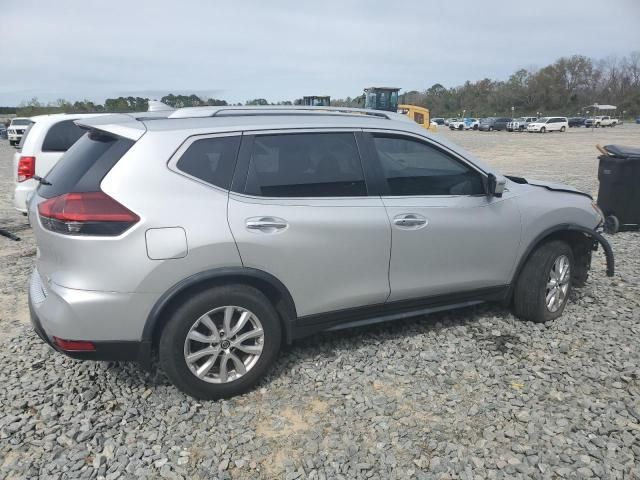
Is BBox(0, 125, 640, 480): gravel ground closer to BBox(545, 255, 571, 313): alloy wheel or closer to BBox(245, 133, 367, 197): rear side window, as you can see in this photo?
BBox(545, 255, 571, 313): alloy wheel

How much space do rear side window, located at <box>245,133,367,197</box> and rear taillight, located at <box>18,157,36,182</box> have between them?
203 inches

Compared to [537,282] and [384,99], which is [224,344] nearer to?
[537,282]

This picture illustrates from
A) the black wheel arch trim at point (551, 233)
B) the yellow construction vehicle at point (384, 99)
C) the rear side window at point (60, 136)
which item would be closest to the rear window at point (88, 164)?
the black wheel arch trim at point (551, 233)

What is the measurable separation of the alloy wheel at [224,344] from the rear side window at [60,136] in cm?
530

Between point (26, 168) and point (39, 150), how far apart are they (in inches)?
11.9

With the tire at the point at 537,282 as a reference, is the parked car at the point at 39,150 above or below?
above

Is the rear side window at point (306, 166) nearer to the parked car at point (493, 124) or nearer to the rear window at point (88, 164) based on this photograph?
the rear window at point (88, 164)

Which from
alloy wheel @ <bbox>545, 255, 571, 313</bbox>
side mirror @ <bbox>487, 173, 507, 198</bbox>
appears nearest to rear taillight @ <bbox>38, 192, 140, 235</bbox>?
side mirror @ <bbox>487, 173, 507, 198</bbox>

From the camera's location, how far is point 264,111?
3.61m

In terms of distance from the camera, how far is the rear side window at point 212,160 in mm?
3033

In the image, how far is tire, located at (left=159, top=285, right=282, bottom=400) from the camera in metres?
2.98

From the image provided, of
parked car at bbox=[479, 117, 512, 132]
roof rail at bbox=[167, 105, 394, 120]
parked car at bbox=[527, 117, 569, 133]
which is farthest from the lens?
parked car at bbox=[479, 117, 512, 132]

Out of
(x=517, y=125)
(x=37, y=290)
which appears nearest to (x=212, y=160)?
(x=37, y=290)

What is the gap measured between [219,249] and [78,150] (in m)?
1.14
